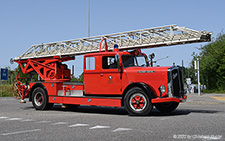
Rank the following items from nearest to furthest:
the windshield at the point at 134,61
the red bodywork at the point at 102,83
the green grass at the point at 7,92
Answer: the red bodywork at the point at 102,83
the windshield at the point at 134,61
the green grass at the point at 7,92

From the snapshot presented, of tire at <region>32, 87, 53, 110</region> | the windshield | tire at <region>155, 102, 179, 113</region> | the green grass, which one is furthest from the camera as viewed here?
the green grass

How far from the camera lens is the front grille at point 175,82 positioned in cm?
961

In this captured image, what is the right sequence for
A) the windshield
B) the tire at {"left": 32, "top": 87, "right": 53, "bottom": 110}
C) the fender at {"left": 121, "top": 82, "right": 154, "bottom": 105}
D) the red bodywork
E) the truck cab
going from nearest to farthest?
the fender at {"left": 121, "top": 82, "right": 154, "bottom": 105}
the truck cab
the red bodywork
the windshield
the tire at {"left": 32, "top": 87, "right": 53, "bottom": 110}

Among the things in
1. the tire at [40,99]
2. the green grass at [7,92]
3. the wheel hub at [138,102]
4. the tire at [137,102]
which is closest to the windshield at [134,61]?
the tire at [137,102]

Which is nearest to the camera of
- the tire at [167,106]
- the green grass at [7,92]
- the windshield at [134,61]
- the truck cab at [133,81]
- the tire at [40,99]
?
the truck cab at [133,81]

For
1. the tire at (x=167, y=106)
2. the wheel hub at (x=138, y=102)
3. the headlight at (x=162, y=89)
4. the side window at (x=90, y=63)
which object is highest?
the side window at (x=90, y=63)

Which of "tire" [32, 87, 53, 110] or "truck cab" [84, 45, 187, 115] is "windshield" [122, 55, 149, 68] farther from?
"tire" [32, 87, 53, 110]

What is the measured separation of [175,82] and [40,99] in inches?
261

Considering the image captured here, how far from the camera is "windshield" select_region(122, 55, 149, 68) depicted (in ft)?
34.7

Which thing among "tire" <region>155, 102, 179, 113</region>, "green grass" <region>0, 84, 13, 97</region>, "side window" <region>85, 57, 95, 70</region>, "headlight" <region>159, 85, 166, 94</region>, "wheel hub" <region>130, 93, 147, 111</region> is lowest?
"green grass" <region>0, 84, 13, 97</region>

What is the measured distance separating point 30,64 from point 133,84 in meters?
6.81

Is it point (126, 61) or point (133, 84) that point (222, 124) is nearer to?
point (133, 84)

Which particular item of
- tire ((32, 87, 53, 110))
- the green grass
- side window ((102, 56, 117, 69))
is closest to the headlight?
side window ((102, 56, 117, 69))

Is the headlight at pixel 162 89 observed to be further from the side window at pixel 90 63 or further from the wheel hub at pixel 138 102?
the side window at pixel 90 63
